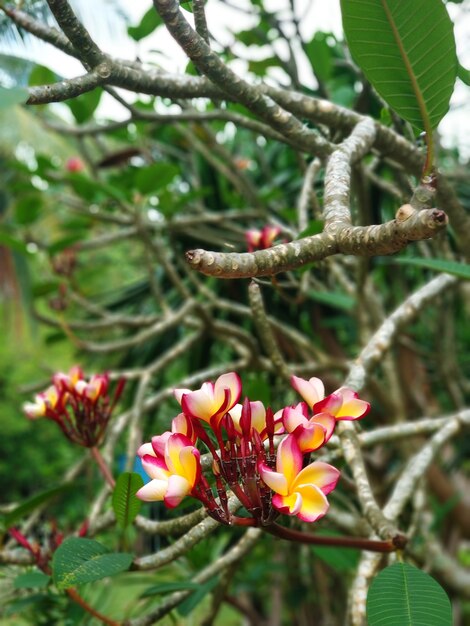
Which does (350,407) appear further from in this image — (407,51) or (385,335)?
(385,335)

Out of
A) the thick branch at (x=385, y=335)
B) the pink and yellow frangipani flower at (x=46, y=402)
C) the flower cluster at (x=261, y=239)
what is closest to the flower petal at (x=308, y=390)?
the thick branch at (x=385, y=335)

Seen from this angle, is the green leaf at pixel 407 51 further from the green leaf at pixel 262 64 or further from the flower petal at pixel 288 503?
the green leaf at pixel 262 64

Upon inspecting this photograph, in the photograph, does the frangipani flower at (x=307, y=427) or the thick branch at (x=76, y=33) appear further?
the thick branch at (x=76, y=33)

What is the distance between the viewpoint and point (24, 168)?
1908mm

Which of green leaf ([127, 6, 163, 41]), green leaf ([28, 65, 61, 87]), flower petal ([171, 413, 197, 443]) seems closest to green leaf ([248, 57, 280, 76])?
green leaf ([127, 6, 163, 41])

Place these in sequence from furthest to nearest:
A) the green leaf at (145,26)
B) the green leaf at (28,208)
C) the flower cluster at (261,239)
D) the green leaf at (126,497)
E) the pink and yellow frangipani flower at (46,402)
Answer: the green leaf at (28,208) < the green leaf at (145,26) < the flower cluster at (261,239) < the pink and yellow frangipani flower at (46,402) < the green leaf at (126,497)

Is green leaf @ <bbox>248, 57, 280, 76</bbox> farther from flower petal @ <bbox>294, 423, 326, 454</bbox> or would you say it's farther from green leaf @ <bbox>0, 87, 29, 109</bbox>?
flower petal @ <bbox>294, 423, 326, 454</bbox>

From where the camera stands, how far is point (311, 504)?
499 millimetres

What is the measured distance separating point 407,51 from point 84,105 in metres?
1.21

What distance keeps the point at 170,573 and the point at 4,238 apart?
0.82m

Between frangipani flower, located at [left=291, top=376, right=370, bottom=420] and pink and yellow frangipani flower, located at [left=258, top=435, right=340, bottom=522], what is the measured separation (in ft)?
0.21

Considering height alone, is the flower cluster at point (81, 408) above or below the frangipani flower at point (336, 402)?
above

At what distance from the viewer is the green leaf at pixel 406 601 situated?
56 cm

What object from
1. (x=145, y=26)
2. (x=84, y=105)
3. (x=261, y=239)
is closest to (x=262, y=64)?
(x=145, y=26)
